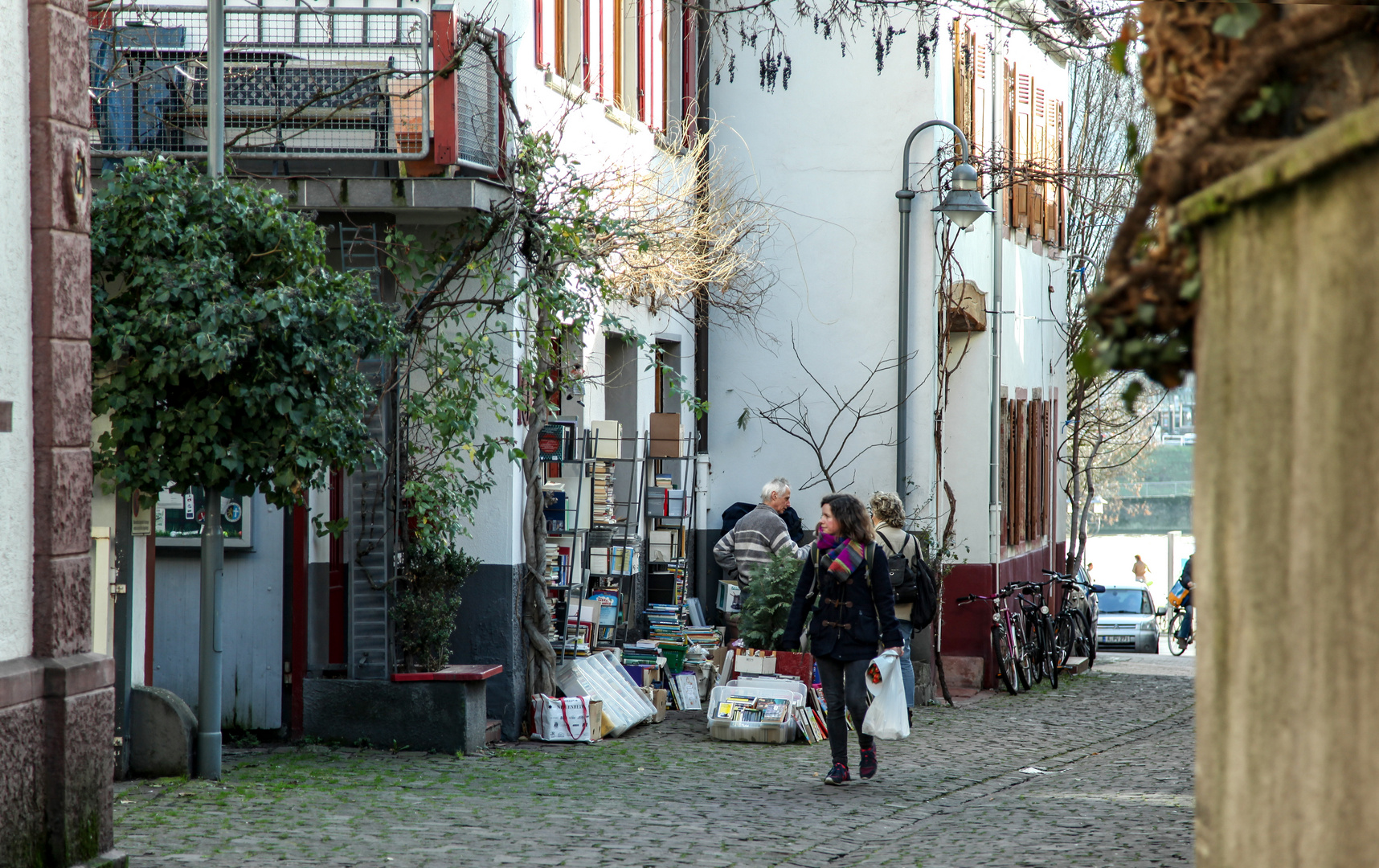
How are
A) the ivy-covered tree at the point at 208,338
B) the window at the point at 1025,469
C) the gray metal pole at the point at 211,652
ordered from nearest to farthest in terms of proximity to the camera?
the ivy-covered tree at the point at 208,338
the gray metal pole at the point at 211,652
the window at the point at 1025,469

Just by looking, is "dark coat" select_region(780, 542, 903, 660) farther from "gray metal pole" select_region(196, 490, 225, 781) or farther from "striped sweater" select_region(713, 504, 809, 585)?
"striped sweater" select_region(713, 504, 809, 585)

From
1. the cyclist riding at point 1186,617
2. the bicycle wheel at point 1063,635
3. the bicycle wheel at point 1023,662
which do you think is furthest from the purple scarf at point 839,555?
the cyclist riding at point 1186,617

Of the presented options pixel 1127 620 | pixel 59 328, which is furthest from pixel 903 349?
pixel 1127 620

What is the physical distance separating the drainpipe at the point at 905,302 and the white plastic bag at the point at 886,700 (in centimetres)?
481

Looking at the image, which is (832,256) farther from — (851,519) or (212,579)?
(212,579)

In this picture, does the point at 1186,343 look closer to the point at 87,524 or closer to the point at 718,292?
the point at 87,524

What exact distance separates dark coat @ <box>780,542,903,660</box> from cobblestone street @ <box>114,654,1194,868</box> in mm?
793

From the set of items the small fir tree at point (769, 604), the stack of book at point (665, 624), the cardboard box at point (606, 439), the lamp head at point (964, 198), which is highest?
the lamp head at point (964, 198)

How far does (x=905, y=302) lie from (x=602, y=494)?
12.8 feet

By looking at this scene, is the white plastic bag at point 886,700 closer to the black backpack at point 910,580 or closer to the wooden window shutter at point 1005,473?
the black backpack at point 910,580

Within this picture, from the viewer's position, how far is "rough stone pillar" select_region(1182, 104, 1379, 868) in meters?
2.33

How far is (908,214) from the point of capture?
15.7 meters

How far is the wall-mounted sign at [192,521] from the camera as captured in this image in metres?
10.7

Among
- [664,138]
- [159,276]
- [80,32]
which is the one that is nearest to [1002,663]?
[664,138]
